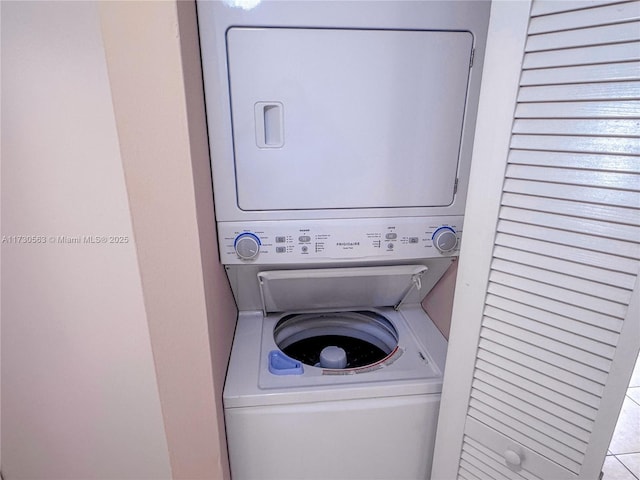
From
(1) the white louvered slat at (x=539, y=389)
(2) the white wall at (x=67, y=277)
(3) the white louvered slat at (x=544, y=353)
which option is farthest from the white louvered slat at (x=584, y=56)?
(2) the white wall at (x=67, y=277)

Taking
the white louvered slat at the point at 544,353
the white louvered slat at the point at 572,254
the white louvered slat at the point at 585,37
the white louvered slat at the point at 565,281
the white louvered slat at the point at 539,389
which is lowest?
the white louvered slat at the point at 539,389

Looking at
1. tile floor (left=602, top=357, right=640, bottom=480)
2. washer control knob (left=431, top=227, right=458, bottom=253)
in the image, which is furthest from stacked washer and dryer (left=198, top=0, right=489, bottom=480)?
tile floor (left=602, top=357, right=640, bottom=480)

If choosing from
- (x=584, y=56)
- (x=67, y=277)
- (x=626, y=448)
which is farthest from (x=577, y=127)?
(x=626, y=448)

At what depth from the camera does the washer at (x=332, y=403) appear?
1.41 metres

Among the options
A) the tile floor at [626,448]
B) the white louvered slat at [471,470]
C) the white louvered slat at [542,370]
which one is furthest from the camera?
the tile floor at [626,448]

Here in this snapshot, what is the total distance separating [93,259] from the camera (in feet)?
5.32

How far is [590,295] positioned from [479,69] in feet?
3.01

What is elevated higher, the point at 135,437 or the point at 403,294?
the point at 403,294

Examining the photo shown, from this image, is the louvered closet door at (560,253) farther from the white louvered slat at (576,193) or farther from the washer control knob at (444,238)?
the washer control knob at (444,238)

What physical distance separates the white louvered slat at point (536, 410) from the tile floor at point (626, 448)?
65.3 inches

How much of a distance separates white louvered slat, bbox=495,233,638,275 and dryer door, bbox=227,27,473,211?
46 cm

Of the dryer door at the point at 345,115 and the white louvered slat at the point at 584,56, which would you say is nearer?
the white louvered slat at the point at 584,56

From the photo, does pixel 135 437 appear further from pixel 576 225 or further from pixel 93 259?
pixel 576 225

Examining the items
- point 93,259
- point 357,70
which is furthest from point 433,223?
point 93,259
